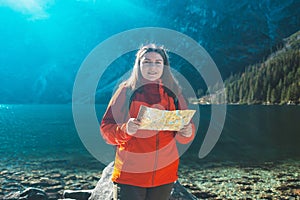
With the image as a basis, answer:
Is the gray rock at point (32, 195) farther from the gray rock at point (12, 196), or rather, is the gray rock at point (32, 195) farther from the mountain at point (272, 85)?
the mountain at point (272, 85)

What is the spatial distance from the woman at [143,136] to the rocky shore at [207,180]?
927 cm

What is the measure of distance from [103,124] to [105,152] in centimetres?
2468

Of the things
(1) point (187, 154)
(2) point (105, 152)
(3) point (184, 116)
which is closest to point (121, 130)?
(3) point (184, 116)

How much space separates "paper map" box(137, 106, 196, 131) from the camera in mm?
3746

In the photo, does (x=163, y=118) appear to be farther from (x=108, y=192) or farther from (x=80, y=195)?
(x=80, y=195)

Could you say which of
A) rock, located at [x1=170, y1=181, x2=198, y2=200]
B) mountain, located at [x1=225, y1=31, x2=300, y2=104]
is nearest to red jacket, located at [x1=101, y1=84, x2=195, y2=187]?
rock, located at [x1=170, y1=181, x2=198, y2=200]

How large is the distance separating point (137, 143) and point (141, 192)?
2.15 feet

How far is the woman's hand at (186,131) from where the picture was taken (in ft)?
13.4

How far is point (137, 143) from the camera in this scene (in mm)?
3918

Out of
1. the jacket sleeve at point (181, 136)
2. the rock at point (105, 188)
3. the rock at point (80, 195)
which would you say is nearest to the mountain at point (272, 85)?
the rock at point (80, 195)

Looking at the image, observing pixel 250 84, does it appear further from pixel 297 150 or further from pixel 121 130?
pixel 121 130

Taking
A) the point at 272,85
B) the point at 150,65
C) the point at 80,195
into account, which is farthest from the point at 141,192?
the point at 272,85

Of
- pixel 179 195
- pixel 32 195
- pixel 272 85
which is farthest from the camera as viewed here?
pixel 272 85

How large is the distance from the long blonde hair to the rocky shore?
9617 millimetres
